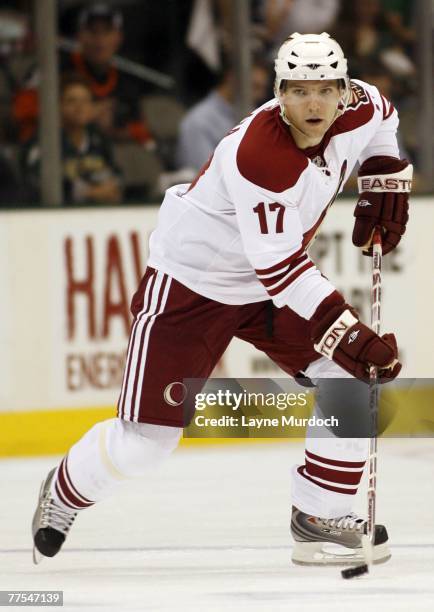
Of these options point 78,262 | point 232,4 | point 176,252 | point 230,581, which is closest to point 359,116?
point 176,252

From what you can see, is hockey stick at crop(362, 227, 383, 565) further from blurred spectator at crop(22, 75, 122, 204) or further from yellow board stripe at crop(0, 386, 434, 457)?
blurred spectator at crop(22, 75, 122, 204)

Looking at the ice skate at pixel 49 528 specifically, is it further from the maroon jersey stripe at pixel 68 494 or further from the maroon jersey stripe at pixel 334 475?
the maroon jersey stripe at pixel 334 475

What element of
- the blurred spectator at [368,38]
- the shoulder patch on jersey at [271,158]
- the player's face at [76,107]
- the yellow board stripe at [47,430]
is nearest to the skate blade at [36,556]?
the shoulder patch on jersey at [271,158]

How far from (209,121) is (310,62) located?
2661mm

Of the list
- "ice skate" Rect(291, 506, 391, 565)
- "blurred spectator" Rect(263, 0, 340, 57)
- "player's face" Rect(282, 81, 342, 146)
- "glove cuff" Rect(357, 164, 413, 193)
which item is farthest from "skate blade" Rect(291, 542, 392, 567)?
"blurred spectator" Rect(263, 0, 340, 57)

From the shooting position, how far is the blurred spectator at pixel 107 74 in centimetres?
599

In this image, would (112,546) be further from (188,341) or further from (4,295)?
(4,295)

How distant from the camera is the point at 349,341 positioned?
3.42 meters

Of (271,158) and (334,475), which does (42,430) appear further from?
(271,158)

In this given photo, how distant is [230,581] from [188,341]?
0.52 metres

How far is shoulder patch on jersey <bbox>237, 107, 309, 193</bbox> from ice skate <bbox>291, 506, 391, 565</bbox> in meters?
0.83

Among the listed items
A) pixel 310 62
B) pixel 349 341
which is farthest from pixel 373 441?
pixel 310 62

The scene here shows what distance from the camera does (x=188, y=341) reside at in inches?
145

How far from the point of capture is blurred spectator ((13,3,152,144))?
236 inches
